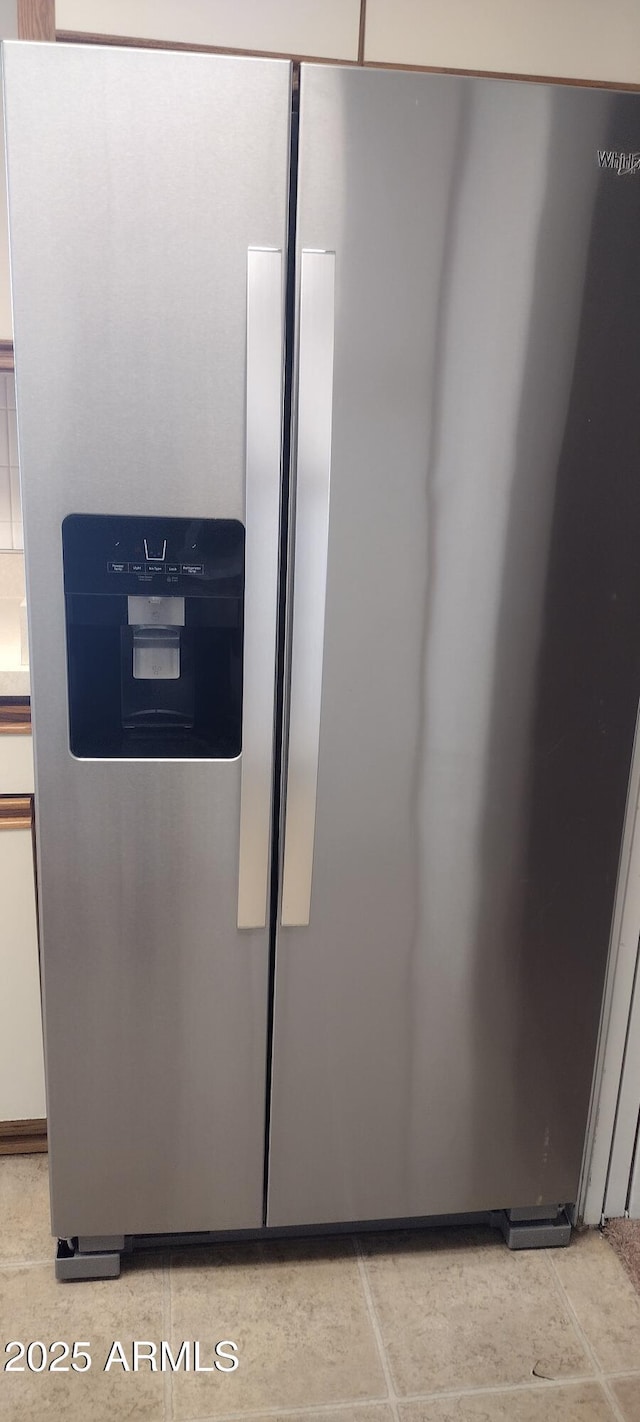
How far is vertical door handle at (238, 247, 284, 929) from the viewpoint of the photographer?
131cm

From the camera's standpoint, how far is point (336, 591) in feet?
4.67

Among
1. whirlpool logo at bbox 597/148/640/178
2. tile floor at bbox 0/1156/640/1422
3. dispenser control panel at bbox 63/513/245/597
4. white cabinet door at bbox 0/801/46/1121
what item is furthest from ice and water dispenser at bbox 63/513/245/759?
tile floor at bbox 0/1156/640/1422

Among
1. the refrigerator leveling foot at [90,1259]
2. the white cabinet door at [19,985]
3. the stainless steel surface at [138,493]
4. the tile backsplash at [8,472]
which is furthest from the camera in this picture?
the tile backsplash at [8,472]

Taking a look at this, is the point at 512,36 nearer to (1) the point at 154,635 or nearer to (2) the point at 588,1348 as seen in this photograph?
(1) the point at 154,635

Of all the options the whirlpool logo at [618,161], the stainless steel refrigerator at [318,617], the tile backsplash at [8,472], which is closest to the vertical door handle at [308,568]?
the stainless steel refrigerator at [318,617]

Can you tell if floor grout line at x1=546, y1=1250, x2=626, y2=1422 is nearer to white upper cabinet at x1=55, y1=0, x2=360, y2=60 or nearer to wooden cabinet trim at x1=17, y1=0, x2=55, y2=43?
white upper cabinet at x1=55, y1=0, x2=360, y2=60

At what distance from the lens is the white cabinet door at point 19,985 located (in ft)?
5.86

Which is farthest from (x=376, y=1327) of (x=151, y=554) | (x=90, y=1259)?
(x=151, y=554)

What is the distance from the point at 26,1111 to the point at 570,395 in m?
1.59

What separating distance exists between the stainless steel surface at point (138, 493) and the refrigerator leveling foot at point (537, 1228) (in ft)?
1.57

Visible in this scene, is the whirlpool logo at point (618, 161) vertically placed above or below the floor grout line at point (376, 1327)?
above

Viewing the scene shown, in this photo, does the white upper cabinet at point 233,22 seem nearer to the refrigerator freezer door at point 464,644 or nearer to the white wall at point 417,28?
the white wall at point 417,28

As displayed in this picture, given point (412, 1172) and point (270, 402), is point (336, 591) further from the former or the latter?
point (412, 1172)

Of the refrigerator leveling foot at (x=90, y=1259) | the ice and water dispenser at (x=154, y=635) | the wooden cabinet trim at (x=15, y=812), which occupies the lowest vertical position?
the refrigerator leveling foot at (x=90, y=1259)
